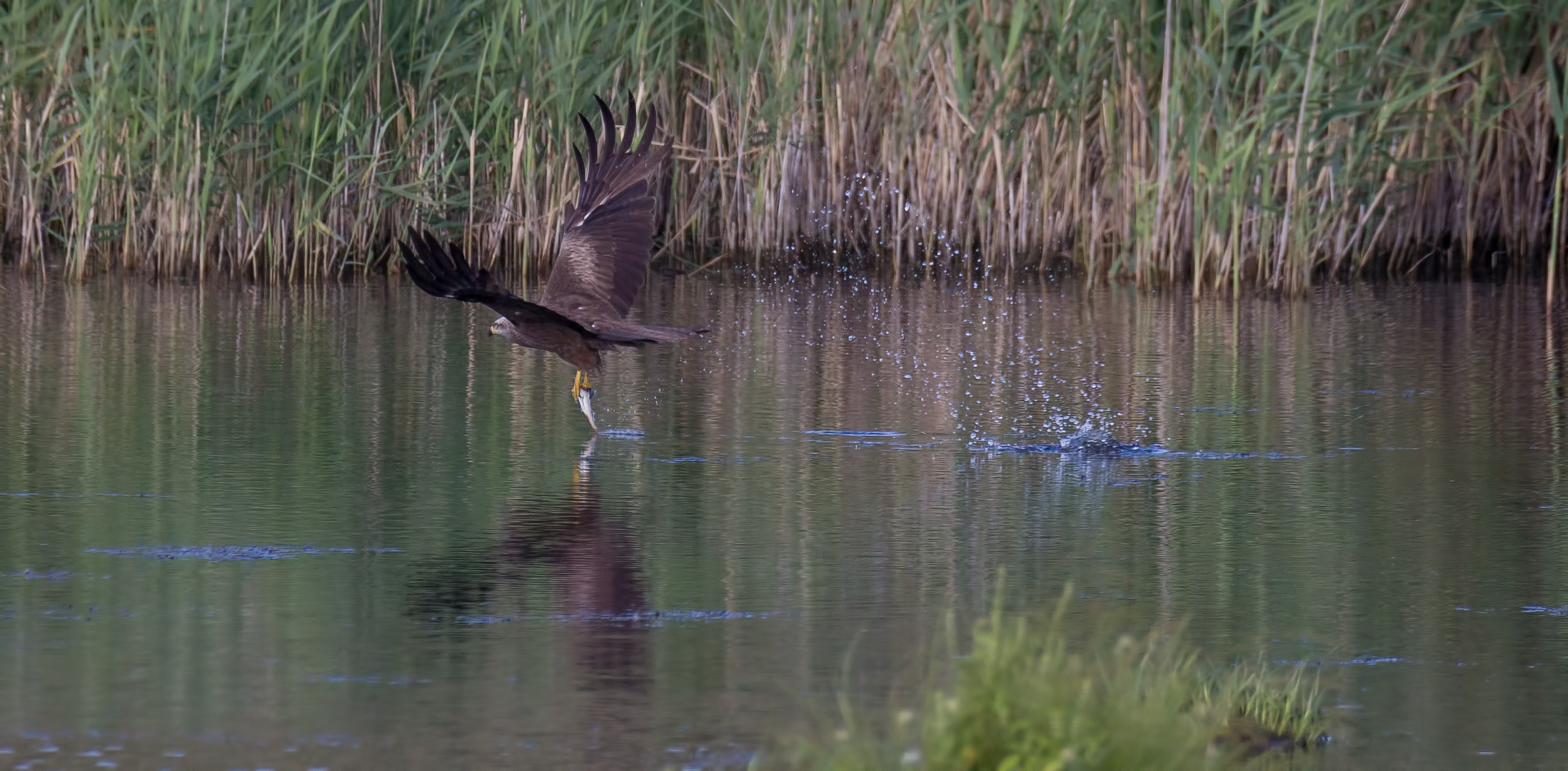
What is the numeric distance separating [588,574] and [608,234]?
3.47m

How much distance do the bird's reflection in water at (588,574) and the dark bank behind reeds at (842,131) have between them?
21.7 feet

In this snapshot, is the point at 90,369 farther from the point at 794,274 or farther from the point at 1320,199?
the point at 1320,199

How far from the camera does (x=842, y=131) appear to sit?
15250 mm

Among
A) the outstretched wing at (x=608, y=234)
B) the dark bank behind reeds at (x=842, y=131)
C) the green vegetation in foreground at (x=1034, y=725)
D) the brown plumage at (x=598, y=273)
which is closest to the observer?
the green vegetation in foreground at (x=1034, y=725)

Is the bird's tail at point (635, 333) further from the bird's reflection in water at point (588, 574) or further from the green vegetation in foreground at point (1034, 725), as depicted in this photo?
the green vegetation in foreground at point (1034, 725)

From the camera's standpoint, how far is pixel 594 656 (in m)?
5.04

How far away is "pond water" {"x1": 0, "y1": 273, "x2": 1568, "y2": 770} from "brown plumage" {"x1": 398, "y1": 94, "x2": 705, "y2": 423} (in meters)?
0.35

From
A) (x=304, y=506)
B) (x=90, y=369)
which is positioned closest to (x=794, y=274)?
(x=90, y=369)

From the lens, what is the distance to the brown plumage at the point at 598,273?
834 cm

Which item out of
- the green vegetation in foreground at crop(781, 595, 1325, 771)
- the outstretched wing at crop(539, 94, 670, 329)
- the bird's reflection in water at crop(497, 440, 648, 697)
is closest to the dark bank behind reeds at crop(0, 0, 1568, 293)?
the outstretched wing at crop(539, 94, 670, 329)

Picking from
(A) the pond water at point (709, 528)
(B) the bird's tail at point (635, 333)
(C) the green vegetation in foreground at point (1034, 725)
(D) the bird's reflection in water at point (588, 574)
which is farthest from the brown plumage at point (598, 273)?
(C) the green vegetation in foreground at point (1034, 725)

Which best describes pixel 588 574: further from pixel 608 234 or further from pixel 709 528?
pixel 608 234

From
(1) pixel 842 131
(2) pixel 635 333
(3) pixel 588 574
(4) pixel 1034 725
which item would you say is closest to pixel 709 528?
(3) pixel 588 574

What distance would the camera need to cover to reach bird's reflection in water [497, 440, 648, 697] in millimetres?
4996
